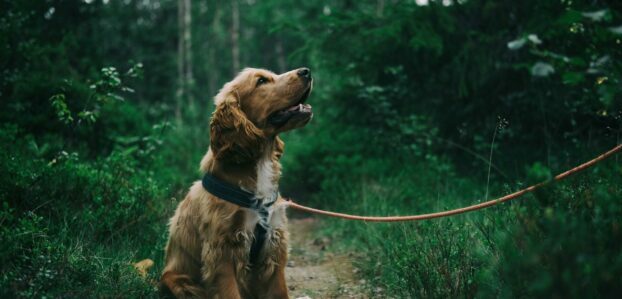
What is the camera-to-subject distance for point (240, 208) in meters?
3.21

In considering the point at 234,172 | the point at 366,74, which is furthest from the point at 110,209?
the point at 366,74

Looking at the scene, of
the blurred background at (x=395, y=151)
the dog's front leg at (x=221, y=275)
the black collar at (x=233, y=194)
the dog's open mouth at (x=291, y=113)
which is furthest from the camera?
the dog's open mouth at (x=291, y=113)

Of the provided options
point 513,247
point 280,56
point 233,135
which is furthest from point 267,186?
point 280,56

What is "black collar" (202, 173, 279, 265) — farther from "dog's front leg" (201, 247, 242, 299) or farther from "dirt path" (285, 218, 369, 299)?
"dirt path" (285, 218, 369, 299)

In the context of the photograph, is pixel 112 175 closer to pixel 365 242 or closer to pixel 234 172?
pixel 234 172

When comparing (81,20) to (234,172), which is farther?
(81,20)

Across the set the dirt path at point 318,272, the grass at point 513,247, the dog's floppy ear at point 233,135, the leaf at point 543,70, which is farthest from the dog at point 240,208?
the leaf at point 543,70

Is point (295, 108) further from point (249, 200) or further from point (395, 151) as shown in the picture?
point (395, 151)

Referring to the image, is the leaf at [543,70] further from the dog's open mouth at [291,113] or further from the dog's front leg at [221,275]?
the dog's front leg at [221,275]

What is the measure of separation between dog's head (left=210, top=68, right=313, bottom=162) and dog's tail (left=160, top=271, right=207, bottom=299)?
92 centimetres

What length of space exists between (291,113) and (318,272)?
6.01 feet

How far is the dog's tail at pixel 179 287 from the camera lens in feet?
10.7

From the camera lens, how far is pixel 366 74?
7.02 m

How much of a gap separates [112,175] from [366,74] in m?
3.83
